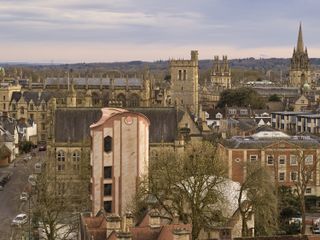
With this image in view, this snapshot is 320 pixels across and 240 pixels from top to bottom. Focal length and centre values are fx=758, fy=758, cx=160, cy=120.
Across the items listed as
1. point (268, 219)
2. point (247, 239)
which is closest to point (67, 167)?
point (268, 219)

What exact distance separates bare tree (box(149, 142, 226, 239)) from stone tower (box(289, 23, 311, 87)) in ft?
475

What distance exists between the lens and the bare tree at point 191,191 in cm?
3928

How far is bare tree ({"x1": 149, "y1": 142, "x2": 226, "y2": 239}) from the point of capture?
129 ft

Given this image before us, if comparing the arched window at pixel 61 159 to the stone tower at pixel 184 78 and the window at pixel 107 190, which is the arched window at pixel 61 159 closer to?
the window at pixel 107 190

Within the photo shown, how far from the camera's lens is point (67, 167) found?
197 feet

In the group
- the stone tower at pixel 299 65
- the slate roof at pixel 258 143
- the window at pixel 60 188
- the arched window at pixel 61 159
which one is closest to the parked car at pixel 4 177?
the arched window at pixel 61 159

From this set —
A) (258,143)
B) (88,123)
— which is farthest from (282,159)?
(88,123)

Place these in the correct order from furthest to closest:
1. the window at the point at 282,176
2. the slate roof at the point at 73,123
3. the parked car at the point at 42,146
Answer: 1. the parked car at the point at 42,146
2. the window at the point at 282,176
3. the slate roof at the point at 73,123

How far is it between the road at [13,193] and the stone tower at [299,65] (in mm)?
110627

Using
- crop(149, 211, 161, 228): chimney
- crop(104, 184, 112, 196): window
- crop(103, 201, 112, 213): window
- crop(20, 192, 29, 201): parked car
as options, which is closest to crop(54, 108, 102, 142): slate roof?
crop(20, 192, 29, 201): parked car

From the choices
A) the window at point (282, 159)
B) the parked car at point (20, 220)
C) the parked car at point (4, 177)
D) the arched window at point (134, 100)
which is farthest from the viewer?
the arched window at point (134, 100)

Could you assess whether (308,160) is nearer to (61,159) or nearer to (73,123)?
(73,123)

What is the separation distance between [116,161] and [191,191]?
883 cm

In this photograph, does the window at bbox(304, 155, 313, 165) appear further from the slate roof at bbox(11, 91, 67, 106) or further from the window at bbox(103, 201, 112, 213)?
the slate roof at bbox(11, 91, 67, 106)
